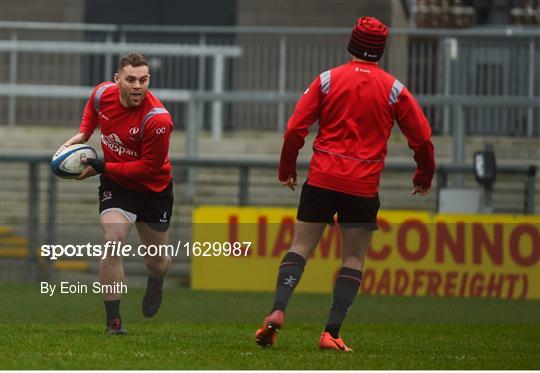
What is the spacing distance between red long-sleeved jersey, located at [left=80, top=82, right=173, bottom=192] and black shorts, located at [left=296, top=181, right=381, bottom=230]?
1172 mm

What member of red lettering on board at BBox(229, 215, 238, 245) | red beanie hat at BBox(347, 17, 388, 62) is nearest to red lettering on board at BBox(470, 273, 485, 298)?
red lettering on board at BBox(229, 215, 238, 245)

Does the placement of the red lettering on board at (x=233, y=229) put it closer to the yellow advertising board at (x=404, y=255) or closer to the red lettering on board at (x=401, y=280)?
the yellow advertising board at (x=404, y=255)

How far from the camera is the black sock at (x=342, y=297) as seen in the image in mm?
8695

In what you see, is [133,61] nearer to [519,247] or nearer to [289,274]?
[289,274]

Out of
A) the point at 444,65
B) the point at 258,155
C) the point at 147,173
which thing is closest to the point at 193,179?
the point at 258,155

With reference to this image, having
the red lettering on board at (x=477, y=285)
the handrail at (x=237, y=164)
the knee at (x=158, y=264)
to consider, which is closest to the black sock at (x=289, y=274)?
the knee at (x=158, y=264)

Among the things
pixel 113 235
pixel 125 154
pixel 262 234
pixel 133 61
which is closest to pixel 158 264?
pixel 113 235

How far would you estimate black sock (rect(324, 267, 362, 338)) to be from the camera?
8.70 meters

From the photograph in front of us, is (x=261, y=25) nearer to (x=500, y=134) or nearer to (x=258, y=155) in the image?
(x=258, y=155)

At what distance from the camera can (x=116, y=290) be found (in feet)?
31.0

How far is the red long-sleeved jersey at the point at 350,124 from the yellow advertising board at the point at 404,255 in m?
6.37

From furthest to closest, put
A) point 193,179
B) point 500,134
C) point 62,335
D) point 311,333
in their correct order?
point 500,134
point 193,179
point 311,333
point 62,335

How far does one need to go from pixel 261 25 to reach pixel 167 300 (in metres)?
9.41

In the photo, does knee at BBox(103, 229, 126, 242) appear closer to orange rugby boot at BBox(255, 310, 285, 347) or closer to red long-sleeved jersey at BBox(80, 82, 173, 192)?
red long-sleeved jersey at BBox(80, 82, 173, 192)
